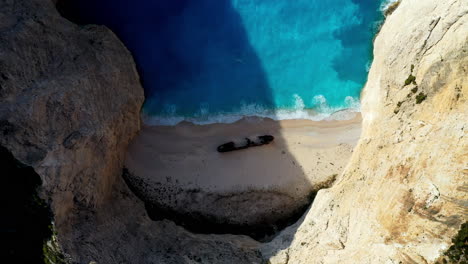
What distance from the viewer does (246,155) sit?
1786 centimetres

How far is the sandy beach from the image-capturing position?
56.8 ft

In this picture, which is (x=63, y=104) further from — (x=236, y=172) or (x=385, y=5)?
(x=385, y=5)

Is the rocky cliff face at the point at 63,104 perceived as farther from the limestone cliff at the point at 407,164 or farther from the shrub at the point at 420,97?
the shrub at the point at 420,97

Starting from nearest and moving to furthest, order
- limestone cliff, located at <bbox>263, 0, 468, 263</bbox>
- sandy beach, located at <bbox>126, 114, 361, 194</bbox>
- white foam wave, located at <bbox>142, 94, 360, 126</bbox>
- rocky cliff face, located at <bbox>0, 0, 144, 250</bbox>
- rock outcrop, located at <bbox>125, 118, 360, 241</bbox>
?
1. limestone cliff, located at <bbox>263, 0, 468, 263</bbox>
2. rocky cliff face, located at <bbox>0, 0, 144, 250</bbox>
3. rock outcrop, located at <bbox>125, 118, 360, 241</bbox>
4. sandy beach, located at <bbox>126, 114, 361, 194</bbox>
5. white foam wave, located at <bbox>142, 94, 360, 126</bbox>

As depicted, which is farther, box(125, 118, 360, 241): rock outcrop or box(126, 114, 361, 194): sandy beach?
box(126, 114, 361, 194): sandy beach

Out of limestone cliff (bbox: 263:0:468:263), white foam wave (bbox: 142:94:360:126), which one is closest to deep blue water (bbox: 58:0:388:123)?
white foam wave (bbox: 142:94:360:126)

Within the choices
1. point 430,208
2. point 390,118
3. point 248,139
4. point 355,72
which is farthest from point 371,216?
point 355,72

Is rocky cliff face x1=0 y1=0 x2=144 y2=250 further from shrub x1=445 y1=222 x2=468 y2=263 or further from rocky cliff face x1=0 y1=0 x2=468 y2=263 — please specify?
shrub x1=445 y1=222 x2=468 y2=263

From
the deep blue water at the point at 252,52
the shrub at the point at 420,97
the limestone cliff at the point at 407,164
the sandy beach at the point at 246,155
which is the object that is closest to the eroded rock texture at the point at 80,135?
the sandy beach at the point at 246,155

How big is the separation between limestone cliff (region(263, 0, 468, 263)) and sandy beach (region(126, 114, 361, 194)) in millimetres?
1644

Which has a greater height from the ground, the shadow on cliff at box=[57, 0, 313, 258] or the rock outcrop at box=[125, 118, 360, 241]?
the shadow on cliff at box=[57, 0, 313, 258]

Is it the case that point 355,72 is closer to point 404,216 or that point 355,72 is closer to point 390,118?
point 390,118

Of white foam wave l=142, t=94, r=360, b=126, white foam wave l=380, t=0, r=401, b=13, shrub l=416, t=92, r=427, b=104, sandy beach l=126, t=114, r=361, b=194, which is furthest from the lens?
white foam wave l=380, t=0, r=401, b=13

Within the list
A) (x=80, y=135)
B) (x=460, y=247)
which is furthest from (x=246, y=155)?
(x=460, y=247)
